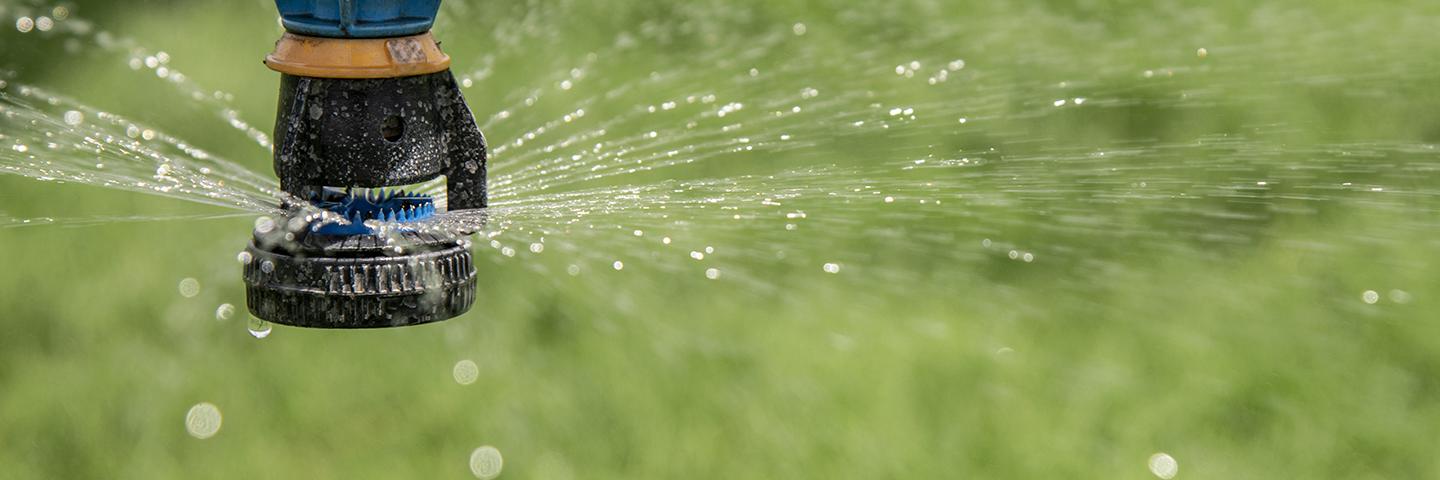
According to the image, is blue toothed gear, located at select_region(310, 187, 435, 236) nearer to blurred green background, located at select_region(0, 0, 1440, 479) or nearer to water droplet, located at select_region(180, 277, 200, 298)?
blurred green background, located at select_region(0, 0, 1440, 479)

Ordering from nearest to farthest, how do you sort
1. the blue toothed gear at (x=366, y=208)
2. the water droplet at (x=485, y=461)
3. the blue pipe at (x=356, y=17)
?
the blue pipe at (x=356, y=17), the blue toothed gear at (x=366, y=208), the water droplet at (x=485, y=461)

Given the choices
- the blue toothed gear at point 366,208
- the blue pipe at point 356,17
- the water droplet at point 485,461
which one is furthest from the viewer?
the water droplet at point 485,461

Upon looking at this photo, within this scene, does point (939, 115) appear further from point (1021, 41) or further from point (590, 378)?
point (590, 378)

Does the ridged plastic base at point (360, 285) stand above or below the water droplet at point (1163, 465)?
above

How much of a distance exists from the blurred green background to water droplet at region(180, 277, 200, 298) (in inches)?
0.9

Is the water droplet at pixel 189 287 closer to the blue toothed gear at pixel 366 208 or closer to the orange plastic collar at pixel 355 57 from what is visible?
the blue toothed gear at pixel 366 208

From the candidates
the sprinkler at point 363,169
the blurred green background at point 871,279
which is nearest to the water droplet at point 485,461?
the blurred green background at point 871,279

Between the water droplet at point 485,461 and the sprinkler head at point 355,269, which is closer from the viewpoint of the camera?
the sprinkler head at point 355,269

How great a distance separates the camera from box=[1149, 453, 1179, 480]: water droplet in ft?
9.91

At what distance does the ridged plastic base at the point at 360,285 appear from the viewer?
1.56 metres

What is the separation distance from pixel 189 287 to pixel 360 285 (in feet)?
6.57

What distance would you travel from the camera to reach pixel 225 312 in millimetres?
3365

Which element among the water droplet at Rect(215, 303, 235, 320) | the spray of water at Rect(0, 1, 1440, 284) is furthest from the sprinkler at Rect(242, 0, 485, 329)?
the water droplet at Rect(215, 303, 235, 320)

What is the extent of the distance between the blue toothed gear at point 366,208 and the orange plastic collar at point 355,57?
14cm
